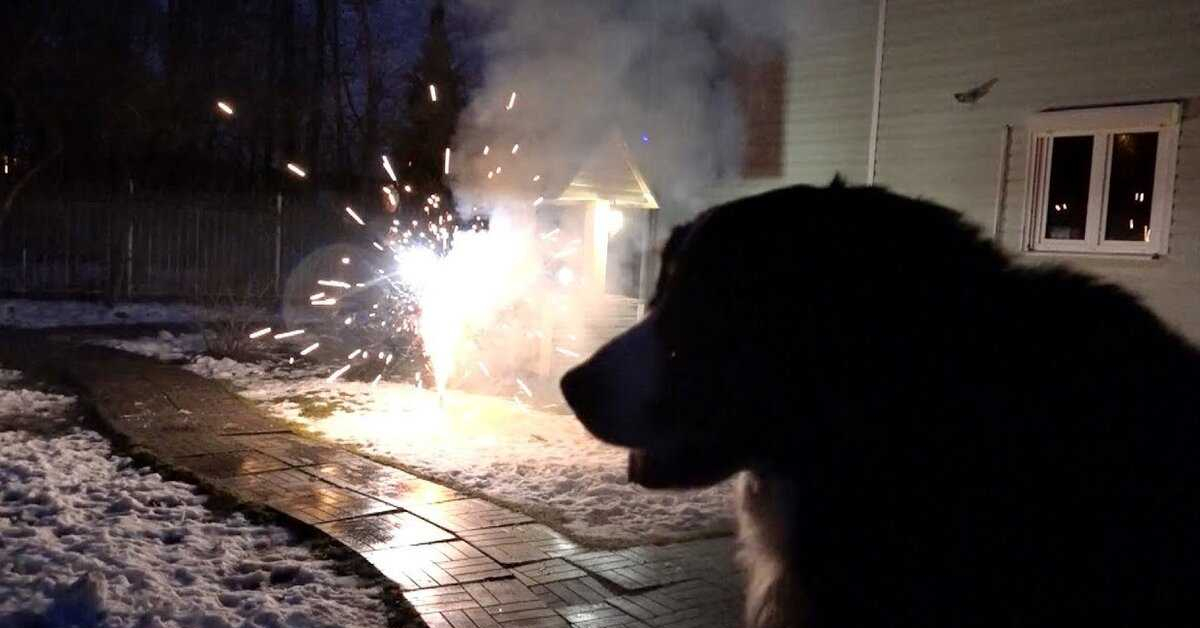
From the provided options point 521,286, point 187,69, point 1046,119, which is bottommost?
point 521,286

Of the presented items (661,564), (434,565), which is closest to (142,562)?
(434,565)

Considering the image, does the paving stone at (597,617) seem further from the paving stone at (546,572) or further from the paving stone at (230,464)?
the paving stone at (230,464)

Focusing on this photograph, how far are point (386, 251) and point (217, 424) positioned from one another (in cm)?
527

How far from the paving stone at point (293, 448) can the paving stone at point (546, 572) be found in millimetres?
2616

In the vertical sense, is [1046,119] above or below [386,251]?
above

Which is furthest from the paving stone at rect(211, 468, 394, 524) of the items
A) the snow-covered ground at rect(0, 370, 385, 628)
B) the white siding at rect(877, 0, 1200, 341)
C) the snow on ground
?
the snow on ground

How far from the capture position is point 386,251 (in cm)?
1280

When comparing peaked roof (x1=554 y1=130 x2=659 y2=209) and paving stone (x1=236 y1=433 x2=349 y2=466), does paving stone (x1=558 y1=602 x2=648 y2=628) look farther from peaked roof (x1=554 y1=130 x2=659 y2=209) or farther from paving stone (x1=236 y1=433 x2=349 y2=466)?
peaked roof (x1=554 y1=130 x2=659 y2=209)

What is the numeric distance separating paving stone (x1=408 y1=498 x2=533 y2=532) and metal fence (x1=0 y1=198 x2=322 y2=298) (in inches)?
Result: 407

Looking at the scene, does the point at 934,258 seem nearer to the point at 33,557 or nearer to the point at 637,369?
the point at 637,369

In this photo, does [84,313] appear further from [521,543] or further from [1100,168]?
[1100,168]

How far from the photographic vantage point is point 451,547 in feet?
15.8

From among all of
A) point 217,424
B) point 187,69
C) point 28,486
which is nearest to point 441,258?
point 217,424

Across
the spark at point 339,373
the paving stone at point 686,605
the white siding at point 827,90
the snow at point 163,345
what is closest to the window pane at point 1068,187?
the white siding at point 827,90
